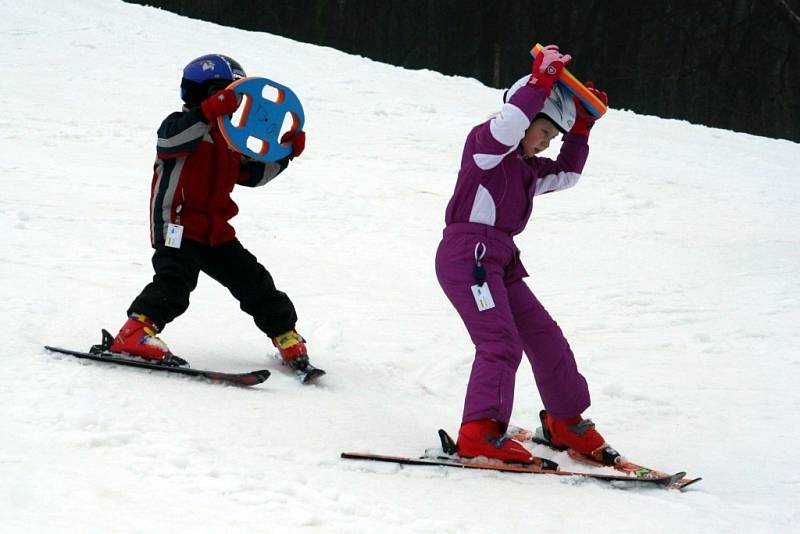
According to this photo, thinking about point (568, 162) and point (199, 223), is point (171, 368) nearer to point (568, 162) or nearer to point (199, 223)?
point (199, 223)

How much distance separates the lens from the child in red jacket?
4676 mm

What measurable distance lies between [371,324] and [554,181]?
7.01 feet

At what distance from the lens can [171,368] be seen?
4.51m

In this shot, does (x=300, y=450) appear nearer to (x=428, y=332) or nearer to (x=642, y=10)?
(x=428, y=332)

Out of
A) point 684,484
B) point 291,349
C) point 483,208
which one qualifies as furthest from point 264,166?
point 684,484

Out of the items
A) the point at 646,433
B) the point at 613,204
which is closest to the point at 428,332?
the point at 646,433

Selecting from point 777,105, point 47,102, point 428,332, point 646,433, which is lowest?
point 646,433

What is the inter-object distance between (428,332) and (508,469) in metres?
2.46

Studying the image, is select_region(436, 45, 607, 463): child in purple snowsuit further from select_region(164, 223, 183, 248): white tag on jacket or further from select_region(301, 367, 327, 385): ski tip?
select_region(164, 223, 183, 248): white tag on jacket

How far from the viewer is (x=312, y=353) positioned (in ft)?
18.2

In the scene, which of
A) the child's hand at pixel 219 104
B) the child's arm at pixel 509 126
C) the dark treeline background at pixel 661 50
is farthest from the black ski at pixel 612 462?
the dark treeline background at pixel 661 50

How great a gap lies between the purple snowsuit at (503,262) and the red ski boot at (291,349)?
1080 millimetres

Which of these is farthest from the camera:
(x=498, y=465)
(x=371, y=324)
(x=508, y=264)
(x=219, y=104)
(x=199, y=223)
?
(x=371, y=324)

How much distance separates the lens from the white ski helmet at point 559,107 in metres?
4.14
